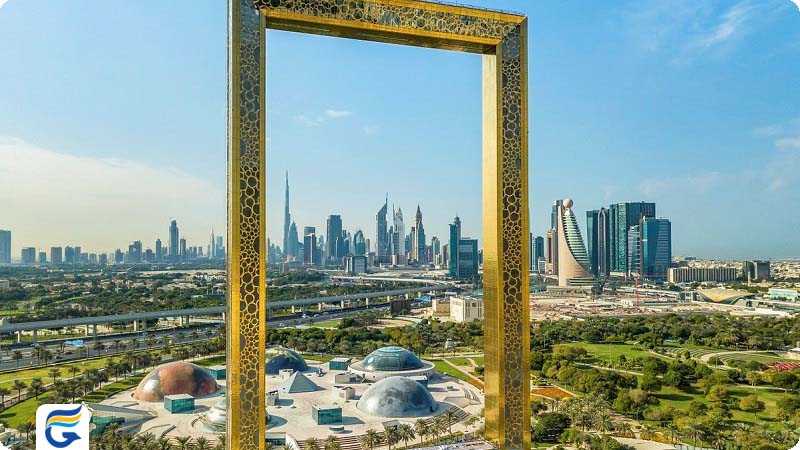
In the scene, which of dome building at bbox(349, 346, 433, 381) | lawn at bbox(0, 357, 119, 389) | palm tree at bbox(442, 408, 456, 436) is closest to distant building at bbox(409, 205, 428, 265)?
dome building at bbox(349, 346, 433, 381)

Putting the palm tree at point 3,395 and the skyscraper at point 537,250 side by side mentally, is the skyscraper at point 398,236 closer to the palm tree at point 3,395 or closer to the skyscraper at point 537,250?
the skyscraper at point 537,250

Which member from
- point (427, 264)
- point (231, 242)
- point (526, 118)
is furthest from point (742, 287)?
point (231, 242)

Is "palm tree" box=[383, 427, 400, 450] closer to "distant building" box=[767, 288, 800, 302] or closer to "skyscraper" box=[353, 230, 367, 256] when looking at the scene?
"distant building" box=[767, 288, 800, 302]

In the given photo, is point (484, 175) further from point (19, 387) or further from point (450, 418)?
point (19, 387)

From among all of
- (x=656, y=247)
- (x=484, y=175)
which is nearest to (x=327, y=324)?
(x=484, y=175)


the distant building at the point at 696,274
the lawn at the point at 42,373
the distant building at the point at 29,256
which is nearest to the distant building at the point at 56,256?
the distant building at the point at 29,256

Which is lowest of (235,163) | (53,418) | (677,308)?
(677,308)

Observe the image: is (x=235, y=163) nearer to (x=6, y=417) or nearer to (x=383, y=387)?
(x=383, y=387)
